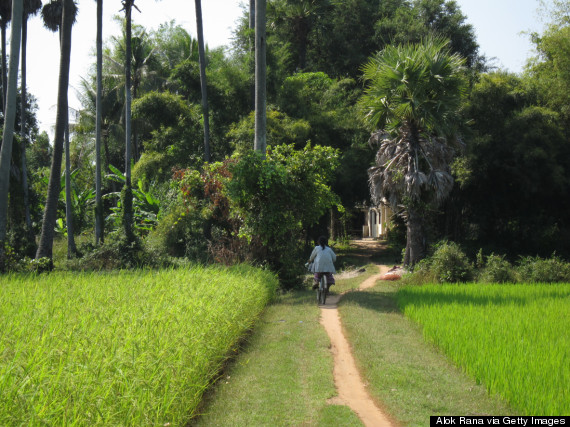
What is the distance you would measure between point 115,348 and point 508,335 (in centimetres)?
588

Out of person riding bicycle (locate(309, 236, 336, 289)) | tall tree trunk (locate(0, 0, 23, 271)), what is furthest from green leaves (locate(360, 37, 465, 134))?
tall tree trunk (locate(0, 0, 23, 271))

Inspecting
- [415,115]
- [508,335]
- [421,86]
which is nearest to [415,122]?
[415,115]

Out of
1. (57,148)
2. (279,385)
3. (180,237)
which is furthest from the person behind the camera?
(180,237)

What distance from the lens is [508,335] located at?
795cm

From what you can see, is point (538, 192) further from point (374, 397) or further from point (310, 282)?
point (374, 397)

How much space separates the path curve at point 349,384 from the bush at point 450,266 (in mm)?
6985

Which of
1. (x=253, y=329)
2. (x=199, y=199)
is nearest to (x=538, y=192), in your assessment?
(x=199, y=199)

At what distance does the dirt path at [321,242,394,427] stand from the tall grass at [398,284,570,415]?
1.38 metres

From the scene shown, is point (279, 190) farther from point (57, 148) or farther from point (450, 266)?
point (57, 148)

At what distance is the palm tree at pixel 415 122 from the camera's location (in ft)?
Answer: 56.5

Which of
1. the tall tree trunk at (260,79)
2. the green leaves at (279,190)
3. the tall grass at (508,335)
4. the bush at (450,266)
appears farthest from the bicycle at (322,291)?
the tall tree trunk at (260,79)

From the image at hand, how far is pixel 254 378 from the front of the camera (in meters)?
6.81

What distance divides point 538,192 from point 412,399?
64.0ft

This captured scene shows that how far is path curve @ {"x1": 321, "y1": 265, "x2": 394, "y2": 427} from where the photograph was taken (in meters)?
5.63
